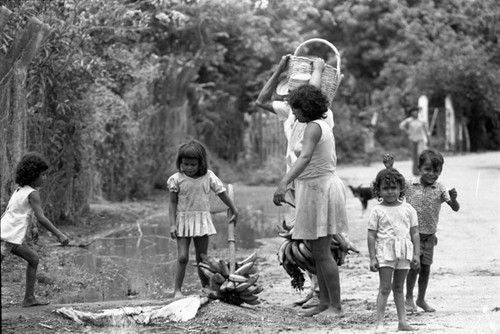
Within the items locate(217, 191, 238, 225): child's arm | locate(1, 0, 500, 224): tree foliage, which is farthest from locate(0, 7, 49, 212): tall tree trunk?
locate(217, 191, 238, 225): child's arm

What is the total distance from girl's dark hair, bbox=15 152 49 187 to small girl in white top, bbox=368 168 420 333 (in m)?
2.63

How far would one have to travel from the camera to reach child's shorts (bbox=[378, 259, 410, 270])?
5.99 m

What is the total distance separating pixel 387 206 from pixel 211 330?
1566mm

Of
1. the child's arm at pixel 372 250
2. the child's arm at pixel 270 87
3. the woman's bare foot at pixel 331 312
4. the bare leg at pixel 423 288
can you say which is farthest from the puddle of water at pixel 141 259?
the child's arm at pixel 372 250

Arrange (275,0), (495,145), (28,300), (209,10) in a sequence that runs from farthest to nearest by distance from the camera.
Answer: (495,145), (275,0), (209,10), (28,300)

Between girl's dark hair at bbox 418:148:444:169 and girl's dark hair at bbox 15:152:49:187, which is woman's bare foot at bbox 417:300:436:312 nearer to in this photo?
girl's dark hair at bbox 418:148:444:169

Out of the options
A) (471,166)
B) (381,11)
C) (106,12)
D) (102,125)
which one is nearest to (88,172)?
(102,125)

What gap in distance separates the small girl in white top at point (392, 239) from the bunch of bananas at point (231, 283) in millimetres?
1121

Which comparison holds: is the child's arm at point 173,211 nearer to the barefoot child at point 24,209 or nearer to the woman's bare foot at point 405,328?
the barefoot child at point 24,209

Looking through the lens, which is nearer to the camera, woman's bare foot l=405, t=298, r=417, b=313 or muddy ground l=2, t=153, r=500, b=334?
muddy ground l=2, t=153, r=500, b=334

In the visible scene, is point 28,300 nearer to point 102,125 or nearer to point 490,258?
point 490,258

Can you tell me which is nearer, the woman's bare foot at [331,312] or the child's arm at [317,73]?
the woman's bare foot at [331,312]

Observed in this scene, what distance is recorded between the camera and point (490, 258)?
979cm

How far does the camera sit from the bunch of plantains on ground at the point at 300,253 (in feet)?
22.8
